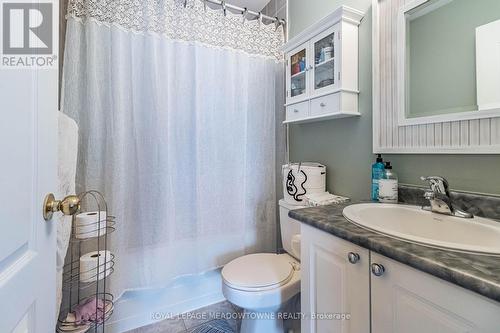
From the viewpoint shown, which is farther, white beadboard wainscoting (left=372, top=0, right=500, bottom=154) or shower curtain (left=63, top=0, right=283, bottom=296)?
shower curtain (left=63, top=0, right=283, bottom=296)

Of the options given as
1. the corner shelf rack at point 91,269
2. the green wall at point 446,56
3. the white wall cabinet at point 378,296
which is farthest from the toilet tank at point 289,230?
the corner shelf rack at point 91,269

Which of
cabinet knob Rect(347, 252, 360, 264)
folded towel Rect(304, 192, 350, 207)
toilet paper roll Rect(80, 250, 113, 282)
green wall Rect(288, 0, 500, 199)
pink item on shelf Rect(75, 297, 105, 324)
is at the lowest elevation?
pink item on shelf Rect(75, 297, 105, 324)

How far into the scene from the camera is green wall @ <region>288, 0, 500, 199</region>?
0.84 meters

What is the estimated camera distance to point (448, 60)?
36.3 inches

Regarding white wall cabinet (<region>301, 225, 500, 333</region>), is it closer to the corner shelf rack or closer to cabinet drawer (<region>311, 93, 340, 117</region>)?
cabinet drawer (<region>311, 93, 340, 117</region>)

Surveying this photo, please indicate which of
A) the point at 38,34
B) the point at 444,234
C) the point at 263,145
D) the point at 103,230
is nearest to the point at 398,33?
the point at 444,234

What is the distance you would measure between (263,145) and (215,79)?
573 mm

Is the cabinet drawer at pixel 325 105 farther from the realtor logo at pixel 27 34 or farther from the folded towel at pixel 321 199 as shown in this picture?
the realtor logo at pixel 27 34

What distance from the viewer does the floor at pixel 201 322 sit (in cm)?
147

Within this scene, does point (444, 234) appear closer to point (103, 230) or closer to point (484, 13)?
point (484, 13)

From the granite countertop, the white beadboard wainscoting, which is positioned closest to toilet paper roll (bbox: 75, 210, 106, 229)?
the granite countertop

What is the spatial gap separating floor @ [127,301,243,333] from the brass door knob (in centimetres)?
127

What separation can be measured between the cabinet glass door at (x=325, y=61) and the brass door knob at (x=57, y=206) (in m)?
1.25

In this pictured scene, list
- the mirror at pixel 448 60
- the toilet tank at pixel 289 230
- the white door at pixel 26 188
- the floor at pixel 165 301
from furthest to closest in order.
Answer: the floor at pixel 165 301, the toilet tank at pixel 289 230, the mirror at pixel 448 60, the white door at pixel 26 188
